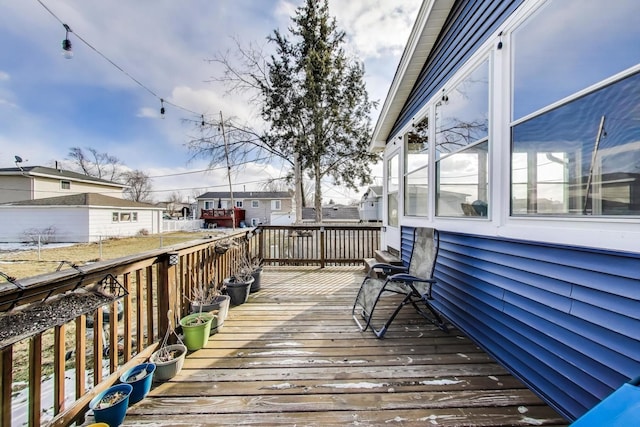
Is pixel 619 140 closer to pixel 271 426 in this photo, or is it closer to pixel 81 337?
pixel 271 426

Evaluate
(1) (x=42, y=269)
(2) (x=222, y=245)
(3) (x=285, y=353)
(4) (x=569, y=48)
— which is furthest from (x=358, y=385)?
(1) (x=42, y=269)

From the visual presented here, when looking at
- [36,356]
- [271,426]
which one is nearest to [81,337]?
[36,356]

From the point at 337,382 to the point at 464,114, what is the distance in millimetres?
2717

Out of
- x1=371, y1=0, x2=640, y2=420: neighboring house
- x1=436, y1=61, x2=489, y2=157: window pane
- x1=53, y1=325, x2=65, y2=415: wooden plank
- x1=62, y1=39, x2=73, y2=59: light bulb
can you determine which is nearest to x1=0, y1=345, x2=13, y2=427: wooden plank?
x1=53, y1=325, x2=65, y2=415: wooden plank

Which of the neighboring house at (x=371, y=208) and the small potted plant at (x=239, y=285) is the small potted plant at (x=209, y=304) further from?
the neighboring house at (x=371, y=208)

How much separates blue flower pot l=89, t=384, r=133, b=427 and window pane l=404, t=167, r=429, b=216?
11.2 feet

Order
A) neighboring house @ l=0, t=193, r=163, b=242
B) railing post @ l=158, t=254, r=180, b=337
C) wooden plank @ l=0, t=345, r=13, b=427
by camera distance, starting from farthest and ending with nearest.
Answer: neighboring house @ l=0, t=193, r=163, b=242, railing post @ l=158, t=254, r=180, b=337, wooden plank @ l=0, t=345, r=13, b=427

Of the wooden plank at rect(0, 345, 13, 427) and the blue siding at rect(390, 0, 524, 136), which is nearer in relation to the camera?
the wooden plank at rect(0, 345, 13, 427)

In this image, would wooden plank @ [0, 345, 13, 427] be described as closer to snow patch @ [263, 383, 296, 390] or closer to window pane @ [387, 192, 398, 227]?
snow patch @ [263, 383, 296, 390]

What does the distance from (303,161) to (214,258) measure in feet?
27.4

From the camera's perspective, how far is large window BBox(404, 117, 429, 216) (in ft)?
11.6

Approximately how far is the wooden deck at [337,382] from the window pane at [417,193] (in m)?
1.58

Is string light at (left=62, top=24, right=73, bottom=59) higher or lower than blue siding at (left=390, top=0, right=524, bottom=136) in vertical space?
higher

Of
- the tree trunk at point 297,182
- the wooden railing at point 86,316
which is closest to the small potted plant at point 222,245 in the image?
the wooden railing at point 86,316
